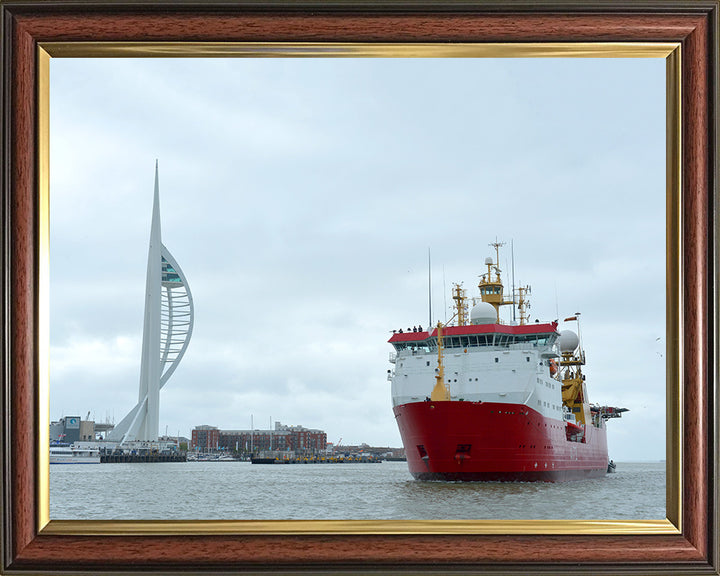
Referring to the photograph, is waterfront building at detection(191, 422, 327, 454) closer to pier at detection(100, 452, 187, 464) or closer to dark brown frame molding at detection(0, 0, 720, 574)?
dark brown frame molding at detection(0, 0, 720, 574)

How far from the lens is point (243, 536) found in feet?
8.70

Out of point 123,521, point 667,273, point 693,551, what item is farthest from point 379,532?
point 667,273

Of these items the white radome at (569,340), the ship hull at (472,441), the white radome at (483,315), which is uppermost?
the white radome at (483,315)

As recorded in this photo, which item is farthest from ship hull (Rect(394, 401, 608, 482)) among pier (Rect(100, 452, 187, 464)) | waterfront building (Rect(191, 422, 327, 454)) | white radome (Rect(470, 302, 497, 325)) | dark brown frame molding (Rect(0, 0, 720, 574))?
dark brown frame molding (Rect(0, 0, 720, 574))

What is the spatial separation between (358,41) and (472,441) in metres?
13.3

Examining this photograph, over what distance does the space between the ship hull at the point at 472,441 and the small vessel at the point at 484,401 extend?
2 centimetres

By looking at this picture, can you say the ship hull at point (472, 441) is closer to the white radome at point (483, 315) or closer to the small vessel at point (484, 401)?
the small vessel at point (484, 401)

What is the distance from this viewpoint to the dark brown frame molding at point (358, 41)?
104 inches

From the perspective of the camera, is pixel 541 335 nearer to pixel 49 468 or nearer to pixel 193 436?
pixel 193 436

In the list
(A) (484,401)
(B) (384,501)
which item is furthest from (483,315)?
(B) (384,501)

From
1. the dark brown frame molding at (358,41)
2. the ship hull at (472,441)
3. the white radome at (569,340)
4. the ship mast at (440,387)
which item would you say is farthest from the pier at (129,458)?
the dark brown frame molding at (358,41)

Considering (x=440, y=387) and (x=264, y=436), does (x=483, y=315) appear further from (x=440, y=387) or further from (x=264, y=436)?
(x=264, y=436)

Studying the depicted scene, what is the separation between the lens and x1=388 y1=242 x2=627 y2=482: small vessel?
50.4 ft

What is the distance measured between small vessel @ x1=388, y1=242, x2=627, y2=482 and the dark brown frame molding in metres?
11.7
